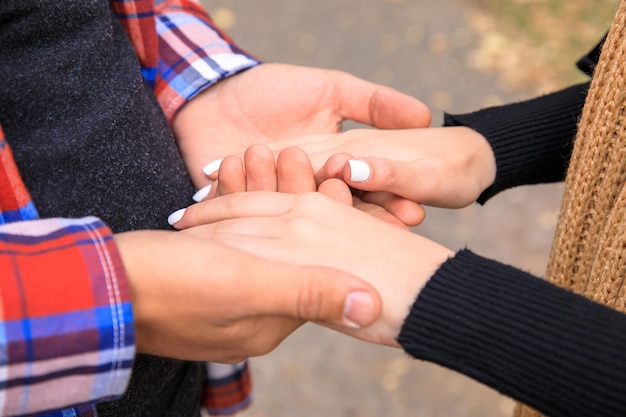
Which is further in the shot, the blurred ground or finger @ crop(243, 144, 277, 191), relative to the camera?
the blurred ground

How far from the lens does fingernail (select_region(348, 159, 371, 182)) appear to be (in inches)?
50.9

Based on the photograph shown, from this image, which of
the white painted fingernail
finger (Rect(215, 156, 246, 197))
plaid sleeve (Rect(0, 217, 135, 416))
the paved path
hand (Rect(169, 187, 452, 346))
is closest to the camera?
plaid sleeve (Rect(0, 217, 135, 416))

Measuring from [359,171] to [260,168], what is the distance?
18 cm

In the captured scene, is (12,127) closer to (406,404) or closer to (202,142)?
(202,142)

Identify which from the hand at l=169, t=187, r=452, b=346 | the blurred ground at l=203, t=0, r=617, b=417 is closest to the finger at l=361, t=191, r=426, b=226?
the hand at l=169, t=187, r=452, b=346

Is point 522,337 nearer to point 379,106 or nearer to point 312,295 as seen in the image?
point 312,295

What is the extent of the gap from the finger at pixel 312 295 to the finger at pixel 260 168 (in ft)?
1.19

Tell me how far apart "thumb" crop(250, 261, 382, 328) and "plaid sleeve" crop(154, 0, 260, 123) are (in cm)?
60

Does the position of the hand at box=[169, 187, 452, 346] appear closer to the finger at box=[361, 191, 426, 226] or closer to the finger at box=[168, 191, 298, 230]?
the finger at box=[168, 191, 298, 230]

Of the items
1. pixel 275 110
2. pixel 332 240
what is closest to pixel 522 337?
pixel 332 240

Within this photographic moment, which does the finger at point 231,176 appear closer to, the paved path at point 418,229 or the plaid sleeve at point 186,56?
the plaid sleeve at point 186,56

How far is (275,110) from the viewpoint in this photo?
1538 millimetres

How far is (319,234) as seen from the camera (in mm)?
1110

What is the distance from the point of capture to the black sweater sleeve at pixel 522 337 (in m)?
0.88
